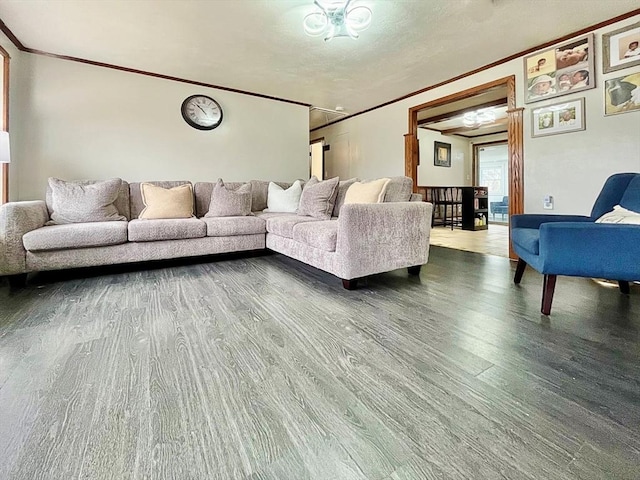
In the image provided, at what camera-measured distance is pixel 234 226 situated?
10.3 feet

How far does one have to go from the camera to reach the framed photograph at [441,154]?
719 centimetres

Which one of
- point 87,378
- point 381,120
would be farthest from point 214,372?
point 381,120

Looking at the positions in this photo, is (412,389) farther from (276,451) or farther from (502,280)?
(502,280)

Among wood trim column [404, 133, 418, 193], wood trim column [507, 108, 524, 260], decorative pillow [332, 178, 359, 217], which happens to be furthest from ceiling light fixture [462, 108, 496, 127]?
decorative pillow [332, 178, 359, 217]

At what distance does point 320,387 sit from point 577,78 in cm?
360

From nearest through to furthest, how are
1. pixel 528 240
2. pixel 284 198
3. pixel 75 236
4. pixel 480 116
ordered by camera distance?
pixel 528 240 < pixel 75 236 < pixel 284 198 < pixel 480 116

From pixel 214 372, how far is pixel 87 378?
1.49ft

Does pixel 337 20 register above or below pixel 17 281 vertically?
above

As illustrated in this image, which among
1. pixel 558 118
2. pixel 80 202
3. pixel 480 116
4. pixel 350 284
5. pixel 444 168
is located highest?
pixel 480 116

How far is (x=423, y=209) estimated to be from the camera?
7.95 feet

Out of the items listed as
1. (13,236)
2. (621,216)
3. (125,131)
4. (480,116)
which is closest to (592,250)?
(621,216)

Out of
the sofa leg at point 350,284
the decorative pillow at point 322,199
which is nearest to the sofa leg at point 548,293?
the sofa leg at point 350,284

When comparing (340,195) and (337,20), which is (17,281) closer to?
(340,195)

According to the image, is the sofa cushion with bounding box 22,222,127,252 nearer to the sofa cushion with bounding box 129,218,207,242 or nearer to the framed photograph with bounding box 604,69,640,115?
the sofa cushion with bounding box 129,218,207,242
